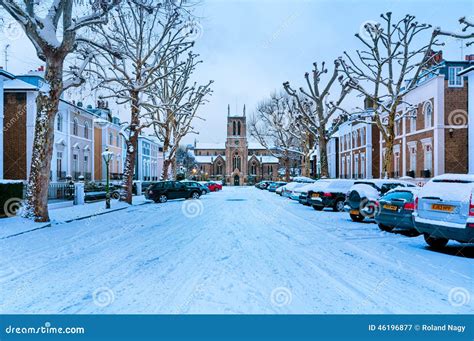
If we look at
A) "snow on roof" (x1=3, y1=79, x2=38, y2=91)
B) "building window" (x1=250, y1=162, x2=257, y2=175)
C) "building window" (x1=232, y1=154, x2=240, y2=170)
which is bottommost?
"building window" (x1=250, y1=162, x2=257, y2=175)

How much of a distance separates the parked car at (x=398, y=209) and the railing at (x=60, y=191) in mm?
17496

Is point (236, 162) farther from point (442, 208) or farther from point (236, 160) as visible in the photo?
point (442, 208)

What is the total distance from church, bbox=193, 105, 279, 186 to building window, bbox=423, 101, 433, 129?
7799cm

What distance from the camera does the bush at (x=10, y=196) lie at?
1555 cm

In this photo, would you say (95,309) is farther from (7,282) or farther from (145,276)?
(7,282)

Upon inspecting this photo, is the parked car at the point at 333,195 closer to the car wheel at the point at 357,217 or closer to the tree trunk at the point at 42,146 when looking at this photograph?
the car wheel at the point at 357,217

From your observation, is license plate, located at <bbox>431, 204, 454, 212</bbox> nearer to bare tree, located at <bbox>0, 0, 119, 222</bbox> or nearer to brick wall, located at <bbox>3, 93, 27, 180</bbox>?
bare tree, located at <bbox>0, 0, 119, 222</bbox>

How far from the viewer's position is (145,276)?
635cm

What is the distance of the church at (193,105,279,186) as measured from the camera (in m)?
107

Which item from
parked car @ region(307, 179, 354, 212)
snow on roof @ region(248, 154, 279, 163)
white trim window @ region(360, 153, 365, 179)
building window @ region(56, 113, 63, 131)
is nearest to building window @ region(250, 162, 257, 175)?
snow on roof @ region(248, 154, 279, 163)

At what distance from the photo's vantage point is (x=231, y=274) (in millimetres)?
6406

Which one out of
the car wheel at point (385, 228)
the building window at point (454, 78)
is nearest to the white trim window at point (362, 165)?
the building window at point (454, 78)

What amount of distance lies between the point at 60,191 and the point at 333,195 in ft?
49.3

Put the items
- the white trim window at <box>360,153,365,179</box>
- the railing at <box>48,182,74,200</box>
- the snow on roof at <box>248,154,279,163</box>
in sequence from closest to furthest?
the railing at <box>48,182,74,200</box>
the white trim window at <box>360,153,365,179</box>
the snow on roof at <box>248,154,279,163</box>
